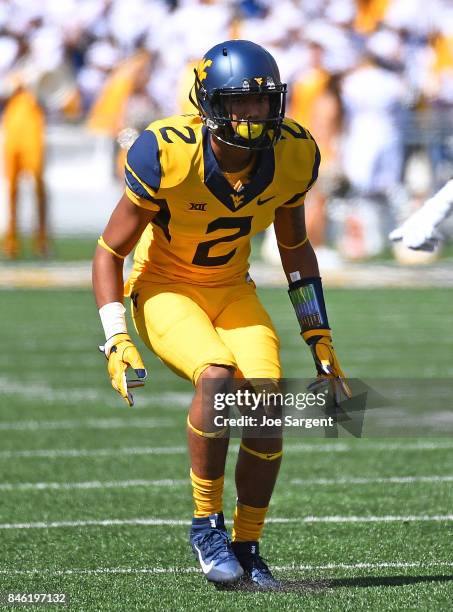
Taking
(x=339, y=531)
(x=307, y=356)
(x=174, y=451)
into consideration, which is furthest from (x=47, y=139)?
(x=339, y=531)

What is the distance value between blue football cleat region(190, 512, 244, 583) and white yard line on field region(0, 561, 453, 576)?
24 cm

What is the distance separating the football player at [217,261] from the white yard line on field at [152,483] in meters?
1.62

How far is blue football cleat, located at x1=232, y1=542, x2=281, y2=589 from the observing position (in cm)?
452

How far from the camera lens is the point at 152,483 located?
6348mm

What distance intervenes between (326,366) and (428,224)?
29.7 inches

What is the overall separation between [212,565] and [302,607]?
14.7 inches

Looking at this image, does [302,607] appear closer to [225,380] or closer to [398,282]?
[225,380]

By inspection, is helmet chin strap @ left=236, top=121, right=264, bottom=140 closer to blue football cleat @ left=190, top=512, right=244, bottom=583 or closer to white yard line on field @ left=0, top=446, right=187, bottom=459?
blue football cleat @ left=190, top=512, right=244, bottom=583

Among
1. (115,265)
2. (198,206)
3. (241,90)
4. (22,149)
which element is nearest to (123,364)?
(115,265)

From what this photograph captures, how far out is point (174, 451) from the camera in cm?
710

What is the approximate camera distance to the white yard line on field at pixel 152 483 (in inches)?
246

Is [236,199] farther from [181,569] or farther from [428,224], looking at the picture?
[181,569]

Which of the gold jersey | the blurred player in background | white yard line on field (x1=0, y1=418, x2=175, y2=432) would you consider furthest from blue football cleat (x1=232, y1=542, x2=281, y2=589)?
the blurred player in background

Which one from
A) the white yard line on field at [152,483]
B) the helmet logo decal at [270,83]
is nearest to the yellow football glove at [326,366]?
the helmet logo decal at [270,83]
